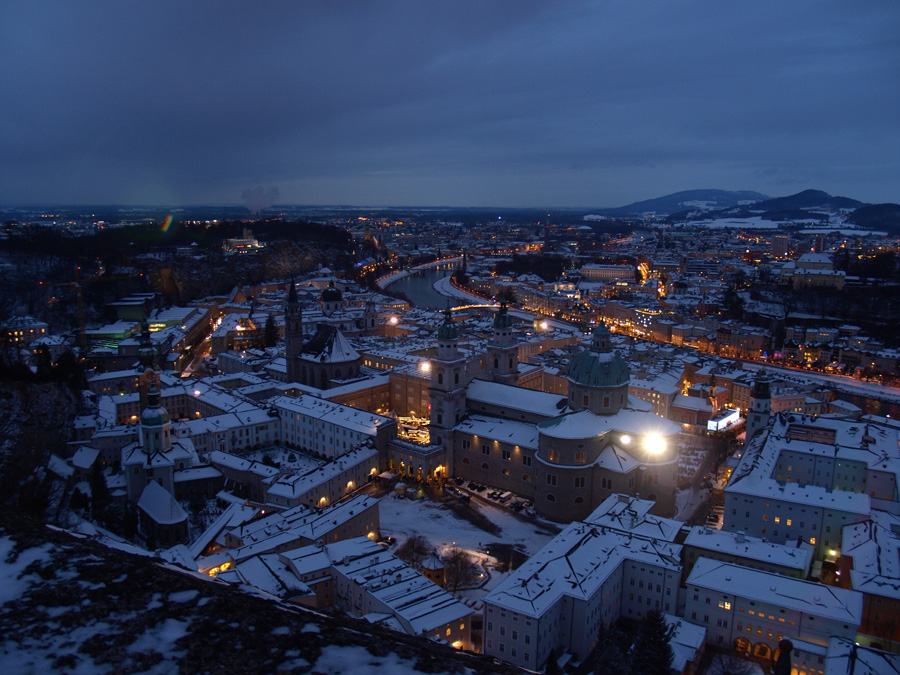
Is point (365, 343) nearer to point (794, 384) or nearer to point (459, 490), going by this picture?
point (459, 490)

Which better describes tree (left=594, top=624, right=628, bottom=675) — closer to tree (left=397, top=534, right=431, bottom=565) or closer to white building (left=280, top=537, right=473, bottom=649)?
white building (left=280, top=537, right=473, bottom=649)

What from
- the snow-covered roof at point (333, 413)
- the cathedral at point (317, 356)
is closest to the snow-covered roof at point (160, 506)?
the snow-covered roof at point (333, 413)

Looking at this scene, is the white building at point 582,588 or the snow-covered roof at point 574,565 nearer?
the white building at point 582,588

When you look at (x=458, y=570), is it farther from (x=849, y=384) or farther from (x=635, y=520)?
(x=849, y=384)

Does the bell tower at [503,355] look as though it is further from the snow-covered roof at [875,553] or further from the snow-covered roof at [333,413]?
the snow-covered roof at [875,553]

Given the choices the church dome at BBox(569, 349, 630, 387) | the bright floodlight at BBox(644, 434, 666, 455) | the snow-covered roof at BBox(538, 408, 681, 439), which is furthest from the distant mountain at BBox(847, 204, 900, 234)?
the bright floodlight at BBox(644, 434, 666, 455)

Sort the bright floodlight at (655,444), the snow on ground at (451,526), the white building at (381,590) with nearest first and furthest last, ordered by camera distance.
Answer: the white building at (381,590) < the snow on ground at (451,526) < the bright floodlight at (655,444)
